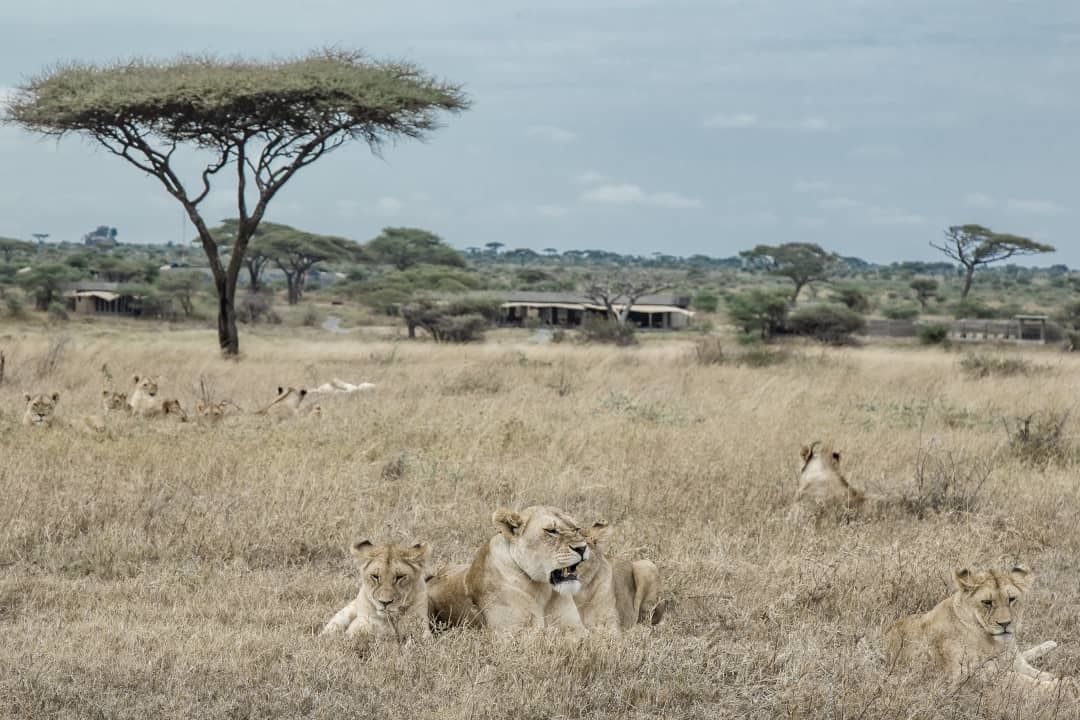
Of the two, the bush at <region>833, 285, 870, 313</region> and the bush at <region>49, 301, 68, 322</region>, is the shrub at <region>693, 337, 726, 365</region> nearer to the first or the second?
the bush at <region>49, 301, 68, 322</region>

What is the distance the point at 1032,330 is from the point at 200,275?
35.4 metres

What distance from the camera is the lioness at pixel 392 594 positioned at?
19.7ft

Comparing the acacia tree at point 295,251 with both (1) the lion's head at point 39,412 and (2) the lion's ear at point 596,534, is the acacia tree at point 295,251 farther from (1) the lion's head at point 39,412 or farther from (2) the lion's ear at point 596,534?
(2) the lion's ear at point 596,534

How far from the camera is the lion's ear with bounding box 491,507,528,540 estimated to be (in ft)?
20.0

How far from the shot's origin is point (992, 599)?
6.13 meters

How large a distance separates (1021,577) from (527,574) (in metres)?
2.33

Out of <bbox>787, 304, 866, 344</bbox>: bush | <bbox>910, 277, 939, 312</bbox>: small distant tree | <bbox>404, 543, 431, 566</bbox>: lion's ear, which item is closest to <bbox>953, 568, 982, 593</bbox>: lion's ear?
<bbox>404, 543, 431, 566</bbox>: lion's ear

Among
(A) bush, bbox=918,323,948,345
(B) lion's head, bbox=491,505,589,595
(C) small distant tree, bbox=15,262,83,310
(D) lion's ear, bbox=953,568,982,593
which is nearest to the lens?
(B) lion's head, bbox=491,505,589,595

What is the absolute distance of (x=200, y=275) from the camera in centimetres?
6034

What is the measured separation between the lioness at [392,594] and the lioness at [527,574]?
0.88 ft

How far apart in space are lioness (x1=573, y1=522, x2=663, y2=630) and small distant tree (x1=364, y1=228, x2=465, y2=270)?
7311 centimetres

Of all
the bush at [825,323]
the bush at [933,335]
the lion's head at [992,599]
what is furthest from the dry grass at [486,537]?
the bush at [825,323]

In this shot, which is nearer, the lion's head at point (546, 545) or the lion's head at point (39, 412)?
the lion's head at point (546, 545)

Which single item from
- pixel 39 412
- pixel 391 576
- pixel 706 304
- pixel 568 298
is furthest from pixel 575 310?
pixel 391 576
